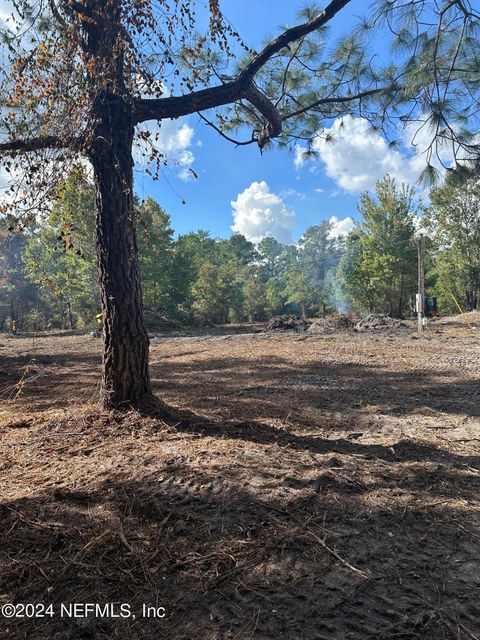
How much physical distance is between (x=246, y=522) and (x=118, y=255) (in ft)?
6.98

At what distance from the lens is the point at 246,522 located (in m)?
1.64

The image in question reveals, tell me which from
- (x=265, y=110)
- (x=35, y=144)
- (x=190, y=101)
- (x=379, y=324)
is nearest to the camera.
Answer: (x=35, y=144)

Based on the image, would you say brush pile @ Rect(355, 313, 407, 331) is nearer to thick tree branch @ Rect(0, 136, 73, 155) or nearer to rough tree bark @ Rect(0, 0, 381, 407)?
rough tree bark @ Rect(0, 0, 381, 407)

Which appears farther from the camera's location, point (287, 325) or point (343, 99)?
point (287, 325)

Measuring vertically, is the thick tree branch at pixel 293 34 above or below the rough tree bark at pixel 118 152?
above

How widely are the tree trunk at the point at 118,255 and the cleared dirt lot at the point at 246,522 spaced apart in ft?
1.06

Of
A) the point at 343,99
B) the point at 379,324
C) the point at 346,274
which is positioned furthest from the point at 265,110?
the point at 346,274

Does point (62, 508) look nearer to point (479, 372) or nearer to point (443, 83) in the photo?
point (443, 83)

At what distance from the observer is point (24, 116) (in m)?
2.82

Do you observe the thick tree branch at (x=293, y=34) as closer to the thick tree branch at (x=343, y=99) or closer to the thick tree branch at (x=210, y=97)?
the thick tree branch at (x=210, y=97)

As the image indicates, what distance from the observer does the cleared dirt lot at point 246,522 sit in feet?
3.88

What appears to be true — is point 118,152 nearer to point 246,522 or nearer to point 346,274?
point 246,522

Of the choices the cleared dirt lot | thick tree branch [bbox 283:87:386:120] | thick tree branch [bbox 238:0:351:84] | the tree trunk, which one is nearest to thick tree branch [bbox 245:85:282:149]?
thick tree branch [bbox 238:0:351:84]

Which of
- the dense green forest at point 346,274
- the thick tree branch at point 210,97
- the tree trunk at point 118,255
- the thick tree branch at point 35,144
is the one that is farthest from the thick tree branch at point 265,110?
the dense green forest at point 346,274
